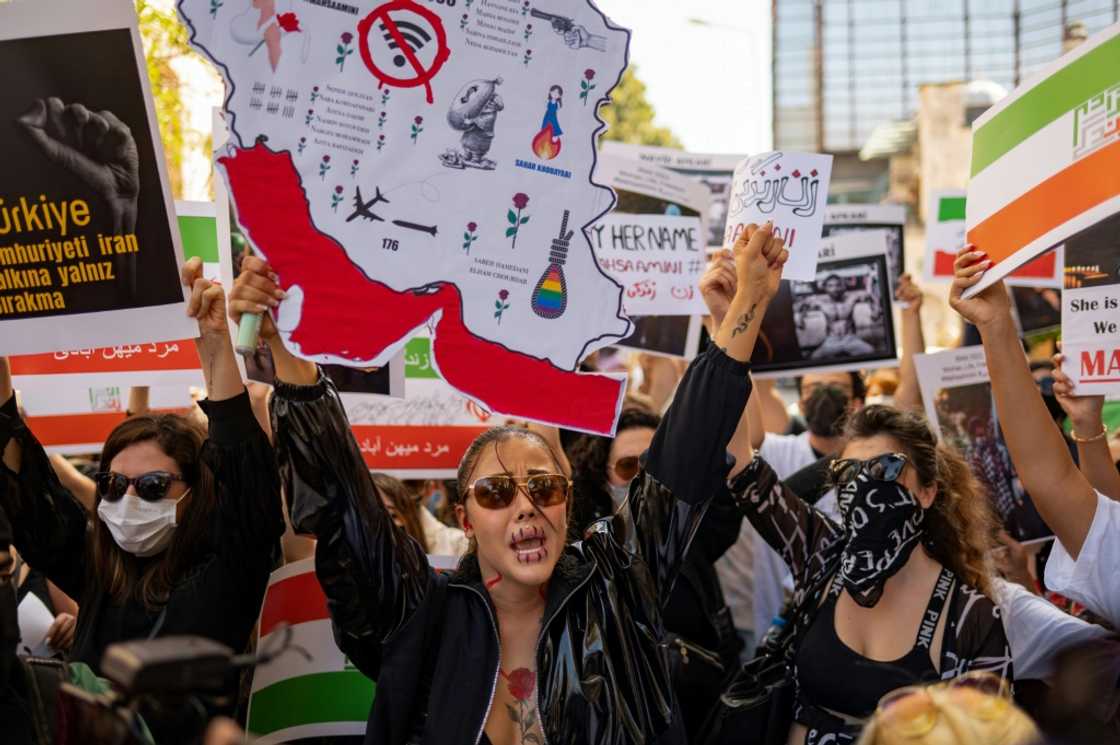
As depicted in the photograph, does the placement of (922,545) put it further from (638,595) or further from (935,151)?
(935,151)

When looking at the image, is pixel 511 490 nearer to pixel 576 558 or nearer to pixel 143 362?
pixel 576 558

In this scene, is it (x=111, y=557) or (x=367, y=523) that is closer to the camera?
(x=367, y=523)

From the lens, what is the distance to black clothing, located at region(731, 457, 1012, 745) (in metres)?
3.39

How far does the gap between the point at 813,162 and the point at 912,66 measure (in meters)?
42.9

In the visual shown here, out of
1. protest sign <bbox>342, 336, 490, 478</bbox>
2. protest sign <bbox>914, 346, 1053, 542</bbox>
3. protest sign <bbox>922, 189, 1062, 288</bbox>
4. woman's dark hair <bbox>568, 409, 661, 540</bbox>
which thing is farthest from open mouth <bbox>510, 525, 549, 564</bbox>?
protest sign <bbox>922, 189, 1062, 288</bbox>

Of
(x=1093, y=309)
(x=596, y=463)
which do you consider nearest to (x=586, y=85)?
(x=1093, y=309)

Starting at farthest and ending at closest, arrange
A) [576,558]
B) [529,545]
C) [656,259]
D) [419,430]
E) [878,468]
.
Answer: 1. [656,259]
2. [419,430]
3. [878,468]
4. [576,558]
5. [529,545]

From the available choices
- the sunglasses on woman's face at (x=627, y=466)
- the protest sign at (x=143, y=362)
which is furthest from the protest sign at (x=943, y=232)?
the protest sign at (x=143, y=362)

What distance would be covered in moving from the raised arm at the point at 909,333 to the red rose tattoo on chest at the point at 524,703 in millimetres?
3566

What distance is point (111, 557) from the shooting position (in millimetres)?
3682

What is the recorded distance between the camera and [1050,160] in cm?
341

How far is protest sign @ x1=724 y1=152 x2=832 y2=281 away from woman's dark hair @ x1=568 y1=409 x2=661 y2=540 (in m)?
1.28

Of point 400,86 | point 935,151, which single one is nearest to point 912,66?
point 935,151

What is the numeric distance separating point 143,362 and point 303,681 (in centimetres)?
156
